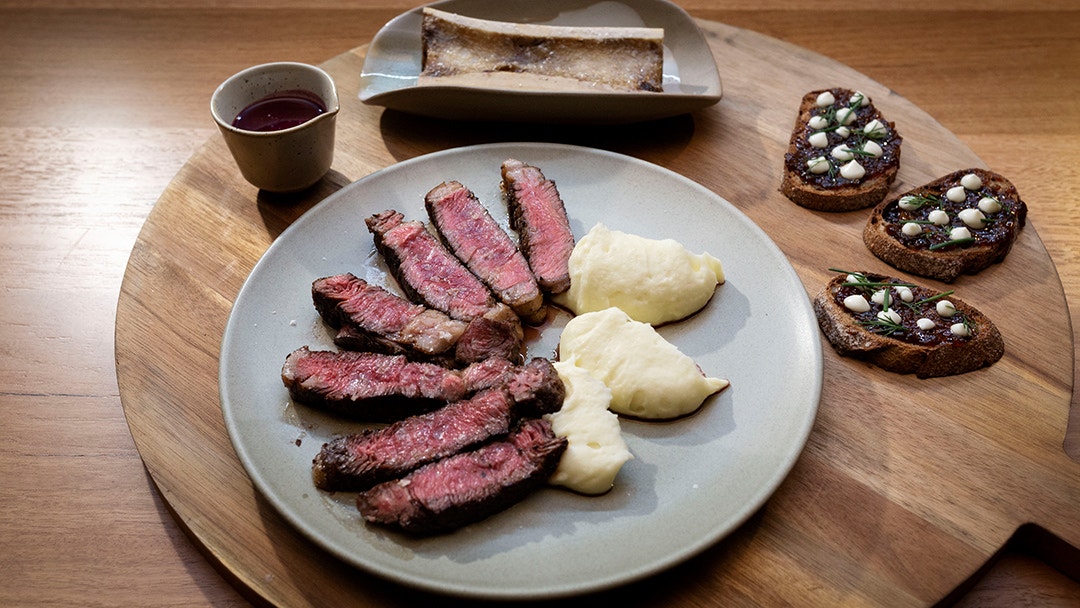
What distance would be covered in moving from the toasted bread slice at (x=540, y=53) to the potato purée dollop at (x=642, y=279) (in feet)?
3.74

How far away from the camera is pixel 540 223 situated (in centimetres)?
352

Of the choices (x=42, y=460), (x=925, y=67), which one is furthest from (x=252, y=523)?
(x=925, y=67)

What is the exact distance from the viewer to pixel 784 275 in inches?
131

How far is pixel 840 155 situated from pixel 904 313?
3.00 feet

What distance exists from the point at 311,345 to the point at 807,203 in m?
2.27

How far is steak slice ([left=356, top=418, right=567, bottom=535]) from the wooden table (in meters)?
0.25

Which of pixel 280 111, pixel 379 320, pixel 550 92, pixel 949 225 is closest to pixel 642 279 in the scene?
pixel 379 320

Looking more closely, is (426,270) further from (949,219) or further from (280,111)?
(949,219)

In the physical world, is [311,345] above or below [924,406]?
above

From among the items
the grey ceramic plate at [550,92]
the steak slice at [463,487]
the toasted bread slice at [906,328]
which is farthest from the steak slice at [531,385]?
the grey ceramic plate at [550,92]

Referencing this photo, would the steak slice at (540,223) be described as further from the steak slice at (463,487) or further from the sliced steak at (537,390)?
the steak slice at (463,487)

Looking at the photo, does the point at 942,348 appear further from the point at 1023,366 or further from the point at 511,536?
the point at 511,536

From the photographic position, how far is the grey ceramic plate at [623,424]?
8.47 ft

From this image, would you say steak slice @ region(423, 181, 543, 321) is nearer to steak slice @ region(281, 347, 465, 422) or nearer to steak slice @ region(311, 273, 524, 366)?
steak slice @ region(311, 273, 524, 366)
